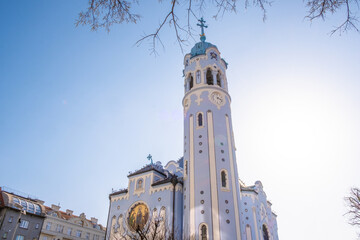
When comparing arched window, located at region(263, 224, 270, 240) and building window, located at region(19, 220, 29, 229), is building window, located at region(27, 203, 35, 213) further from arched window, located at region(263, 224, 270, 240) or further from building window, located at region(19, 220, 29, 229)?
arched window, located at region(263, 224, 270, 240)

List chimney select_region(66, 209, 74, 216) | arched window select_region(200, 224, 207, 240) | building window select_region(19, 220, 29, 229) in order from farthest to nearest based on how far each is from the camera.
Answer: chimney select_region(66, 209, 74, 216), building window select_region(19, 220, 29, 229), arched window select_region(200, 224, 207, 240)

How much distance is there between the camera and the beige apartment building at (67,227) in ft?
122

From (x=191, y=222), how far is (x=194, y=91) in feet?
48.2

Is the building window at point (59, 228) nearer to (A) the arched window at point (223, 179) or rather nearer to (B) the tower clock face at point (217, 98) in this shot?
(A) the arched window at point (223, 179)

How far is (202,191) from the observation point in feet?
77.9

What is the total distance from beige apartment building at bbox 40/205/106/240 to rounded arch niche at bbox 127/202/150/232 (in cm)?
1705

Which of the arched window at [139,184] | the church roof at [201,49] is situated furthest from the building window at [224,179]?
the church roof at [201,49]

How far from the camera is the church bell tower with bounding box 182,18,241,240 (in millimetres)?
22250

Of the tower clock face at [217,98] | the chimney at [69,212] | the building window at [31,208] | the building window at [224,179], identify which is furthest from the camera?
the chimney at [69,212]

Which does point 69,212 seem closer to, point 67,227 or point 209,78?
point 67,227

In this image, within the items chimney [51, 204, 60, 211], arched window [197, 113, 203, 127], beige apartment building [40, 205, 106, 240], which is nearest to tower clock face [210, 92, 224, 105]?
arched window [197, 113, 203, 127]

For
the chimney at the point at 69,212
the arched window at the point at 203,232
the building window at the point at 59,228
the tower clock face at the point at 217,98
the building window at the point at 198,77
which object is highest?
the building window at the point at 198,77

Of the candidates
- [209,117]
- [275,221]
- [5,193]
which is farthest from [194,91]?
[5,193]

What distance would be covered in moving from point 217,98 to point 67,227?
98.0ft
